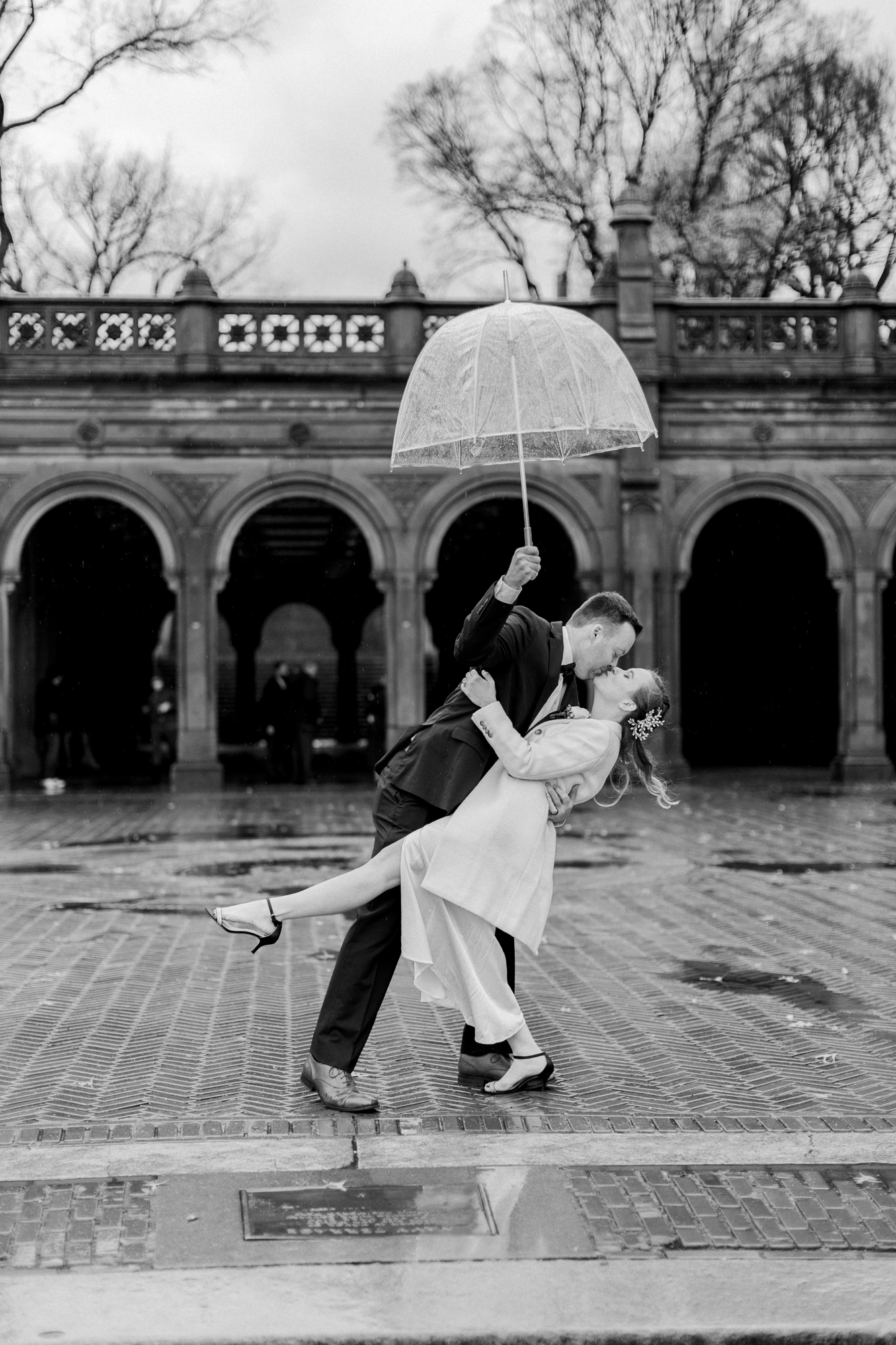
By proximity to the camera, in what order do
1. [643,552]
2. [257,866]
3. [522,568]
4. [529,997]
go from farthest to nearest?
[643,552] → [257,866] → [529,997] → [522,568]

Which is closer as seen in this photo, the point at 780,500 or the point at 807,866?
the point at 807,866

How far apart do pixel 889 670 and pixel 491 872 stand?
23910 mm

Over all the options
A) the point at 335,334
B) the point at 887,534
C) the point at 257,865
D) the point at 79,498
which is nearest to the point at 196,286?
the point at 335,334

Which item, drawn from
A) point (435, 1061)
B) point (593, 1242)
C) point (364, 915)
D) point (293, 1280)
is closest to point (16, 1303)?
point (293, 1280)

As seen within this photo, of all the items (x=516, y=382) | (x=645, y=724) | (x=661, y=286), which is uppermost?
(x=661, y=286)

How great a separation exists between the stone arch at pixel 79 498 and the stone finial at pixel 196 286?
265 cm

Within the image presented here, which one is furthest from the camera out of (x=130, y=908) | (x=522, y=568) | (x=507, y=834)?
(x=130, y=908)

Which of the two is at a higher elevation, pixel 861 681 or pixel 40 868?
pixel 861 681

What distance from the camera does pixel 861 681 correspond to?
22734 millimetres

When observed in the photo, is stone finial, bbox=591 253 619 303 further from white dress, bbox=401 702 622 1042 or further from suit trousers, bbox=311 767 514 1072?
suit trousers, bbox=311 767 514 1072

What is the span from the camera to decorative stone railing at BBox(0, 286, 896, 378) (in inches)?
868

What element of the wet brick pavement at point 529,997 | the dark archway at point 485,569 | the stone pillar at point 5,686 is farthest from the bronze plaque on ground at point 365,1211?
the dark archway at point 485,569

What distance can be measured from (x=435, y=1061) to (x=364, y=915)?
977 mm

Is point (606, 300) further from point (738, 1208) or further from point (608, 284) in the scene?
point (738, 1208)
